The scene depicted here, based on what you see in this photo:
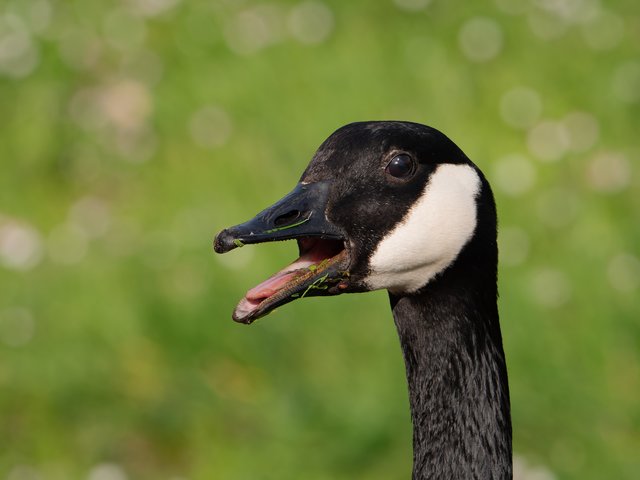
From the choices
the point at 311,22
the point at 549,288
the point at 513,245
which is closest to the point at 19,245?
the point at 311,22

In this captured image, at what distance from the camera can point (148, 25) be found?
6.69 meters

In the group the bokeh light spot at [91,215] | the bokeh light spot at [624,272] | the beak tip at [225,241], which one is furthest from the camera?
the bokeh light spot at [91,215]

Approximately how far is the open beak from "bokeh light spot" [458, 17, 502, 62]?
12.5 ft

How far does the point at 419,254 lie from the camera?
255 centimetres

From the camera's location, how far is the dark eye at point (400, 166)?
257 centimetres

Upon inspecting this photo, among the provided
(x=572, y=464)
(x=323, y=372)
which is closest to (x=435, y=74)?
(x=323, y=372)

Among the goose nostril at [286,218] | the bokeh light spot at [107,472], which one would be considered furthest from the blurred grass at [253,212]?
the goose nostril at [286,218]

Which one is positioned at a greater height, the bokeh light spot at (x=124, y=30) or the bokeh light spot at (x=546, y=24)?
the bokeh light spot at (x=124, y=30)

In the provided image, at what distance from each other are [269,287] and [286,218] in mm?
168

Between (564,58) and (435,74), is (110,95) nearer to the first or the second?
(435,74)

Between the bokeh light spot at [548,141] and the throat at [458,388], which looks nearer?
the throat at [458,388]

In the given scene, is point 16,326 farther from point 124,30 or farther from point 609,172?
point 609,172

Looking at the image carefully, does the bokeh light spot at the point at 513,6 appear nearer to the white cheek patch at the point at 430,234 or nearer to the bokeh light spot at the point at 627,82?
the bokeh light spot at the point at 627,82

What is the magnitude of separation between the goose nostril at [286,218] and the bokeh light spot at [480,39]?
12.8 ft
